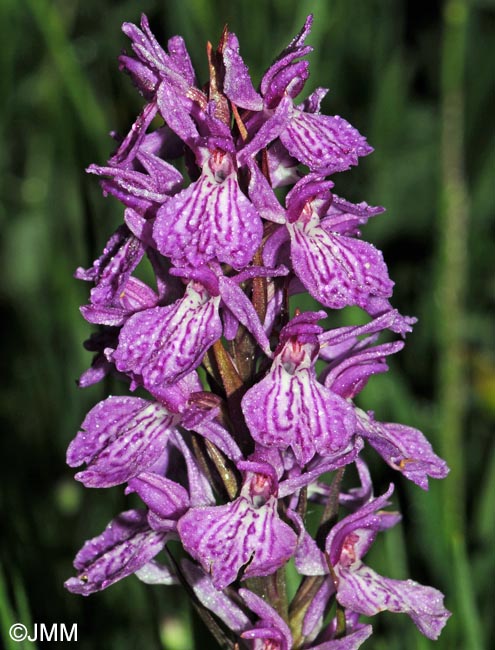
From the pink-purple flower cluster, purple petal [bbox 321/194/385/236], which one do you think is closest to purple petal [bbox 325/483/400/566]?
the pink-purple flower cluster

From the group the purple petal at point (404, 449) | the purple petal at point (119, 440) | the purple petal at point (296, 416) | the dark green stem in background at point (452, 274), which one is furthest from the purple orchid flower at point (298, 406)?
the dark green stem in background at point (452, 274)

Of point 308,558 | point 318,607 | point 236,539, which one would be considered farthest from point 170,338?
point 318,607

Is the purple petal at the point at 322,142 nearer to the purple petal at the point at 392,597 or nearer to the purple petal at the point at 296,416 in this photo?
the purple petal at the point at 296,416

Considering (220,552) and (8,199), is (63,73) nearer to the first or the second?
(8,199)

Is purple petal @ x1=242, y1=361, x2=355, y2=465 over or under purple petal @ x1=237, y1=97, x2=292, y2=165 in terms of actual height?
under

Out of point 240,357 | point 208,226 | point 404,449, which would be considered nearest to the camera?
point 208,226

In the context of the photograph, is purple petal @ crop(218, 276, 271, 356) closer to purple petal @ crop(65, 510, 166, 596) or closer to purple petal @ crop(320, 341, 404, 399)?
purple petal @ crop(320, 341, 404, 399)

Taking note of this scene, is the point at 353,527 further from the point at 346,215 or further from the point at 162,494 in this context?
the point at 346,215
